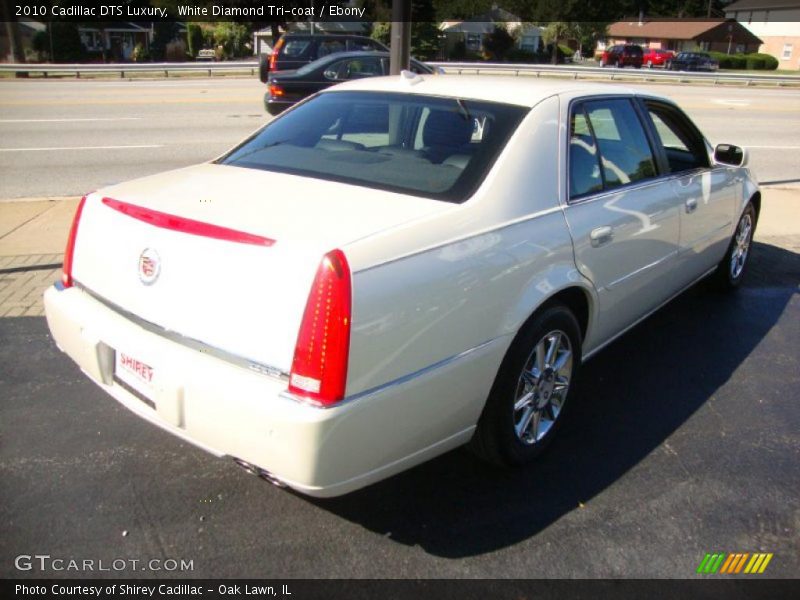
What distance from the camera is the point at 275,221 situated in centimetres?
250

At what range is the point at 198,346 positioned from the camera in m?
2.46

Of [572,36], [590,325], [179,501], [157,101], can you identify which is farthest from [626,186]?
[572,36]

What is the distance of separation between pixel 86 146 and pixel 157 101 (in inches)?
291

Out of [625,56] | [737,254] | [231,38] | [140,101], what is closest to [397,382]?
[737,254]

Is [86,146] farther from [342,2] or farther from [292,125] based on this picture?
[342,2]

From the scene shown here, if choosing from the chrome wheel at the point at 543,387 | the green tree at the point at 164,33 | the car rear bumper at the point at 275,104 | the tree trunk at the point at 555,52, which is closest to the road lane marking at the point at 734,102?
the car rear bumper at the point at 275,104

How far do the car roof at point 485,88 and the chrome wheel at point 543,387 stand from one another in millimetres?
1124

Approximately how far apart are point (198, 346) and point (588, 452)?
197 centimetres

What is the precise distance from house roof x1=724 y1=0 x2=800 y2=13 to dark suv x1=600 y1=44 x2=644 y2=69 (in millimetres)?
29936

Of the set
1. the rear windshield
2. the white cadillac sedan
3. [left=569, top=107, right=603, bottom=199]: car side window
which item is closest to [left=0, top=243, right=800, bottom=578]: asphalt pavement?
the white cadillac sedan

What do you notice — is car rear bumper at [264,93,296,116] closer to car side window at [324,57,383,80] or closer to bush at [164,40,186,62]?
car side window at [324,57,383,80]

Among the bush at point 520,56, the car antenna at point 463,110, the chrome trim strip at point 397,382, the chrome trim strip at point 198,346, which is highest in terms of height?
the bush at point 520,56

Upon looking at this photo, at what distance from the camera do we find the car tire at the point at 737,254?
5407mm

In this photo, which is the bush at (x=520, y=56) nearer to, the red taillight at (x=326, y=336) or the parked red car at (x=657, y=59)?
the parked red car at (x=657, y=59)
